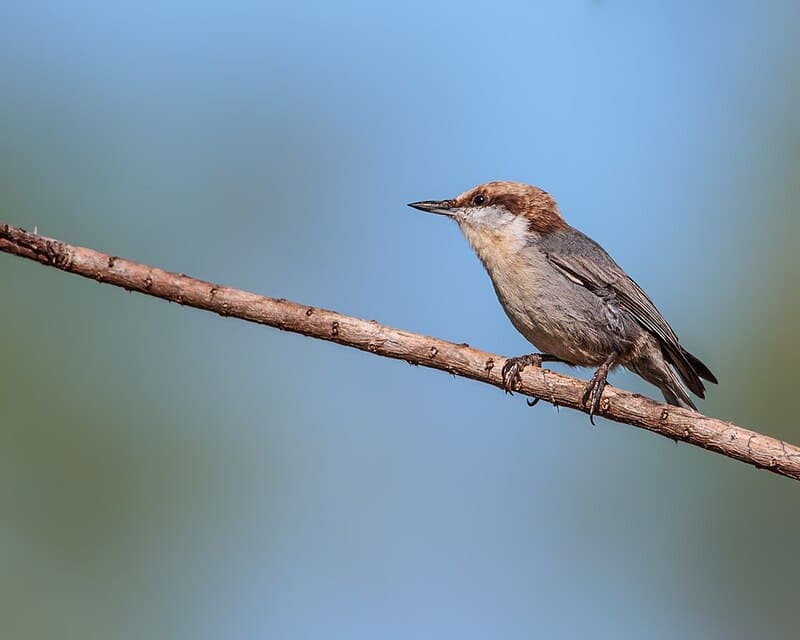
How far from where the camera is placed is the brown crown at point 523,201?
18.3 ft

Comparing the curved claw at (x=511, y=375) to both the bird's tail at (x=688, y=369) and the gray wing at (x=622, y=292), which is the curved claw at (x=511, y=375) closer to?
the gray wing at (x=622, y=292)

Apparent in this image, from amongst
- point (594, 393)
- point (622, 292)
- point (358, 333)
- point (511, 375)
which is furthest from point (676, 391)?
point (358, 333)

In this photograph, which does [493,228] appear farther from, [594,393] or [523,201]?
[594,393]

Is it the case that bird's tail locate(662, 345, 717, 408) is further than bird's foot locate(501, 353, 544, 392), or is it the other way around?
bird's tail locate(662, 345, 717, 408)

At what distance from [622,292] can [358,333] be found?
6.83ft

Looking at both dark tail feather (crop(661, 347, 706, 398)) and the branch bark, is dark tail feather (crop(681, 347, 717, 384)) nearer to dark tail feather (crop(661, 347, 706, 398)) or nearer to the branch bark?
dark tail feather (crop(661, 347, 706, 398))

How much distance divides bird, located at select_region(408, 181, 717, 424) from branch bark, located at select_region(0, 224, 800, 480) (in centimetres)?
115

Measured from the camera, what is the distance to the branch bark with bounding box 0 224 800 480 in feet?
11.2

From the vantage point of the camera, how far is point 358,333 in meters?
3.61

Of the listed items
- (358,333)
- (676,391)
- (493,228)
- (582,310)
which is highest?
(493,228)

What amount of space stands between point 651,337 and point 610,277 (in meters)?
0.40

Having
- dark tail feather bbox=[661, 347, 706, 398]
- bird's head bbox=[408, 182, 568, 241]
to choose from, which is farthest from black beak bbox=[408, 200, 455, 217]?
dark tail feather bbox=[661, 347, 706, 398]

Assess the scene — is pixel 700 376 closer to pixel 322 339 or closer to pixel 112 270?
pixel 322 339

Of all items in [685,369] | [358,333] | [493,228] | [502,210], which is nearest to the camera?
[358,333]
